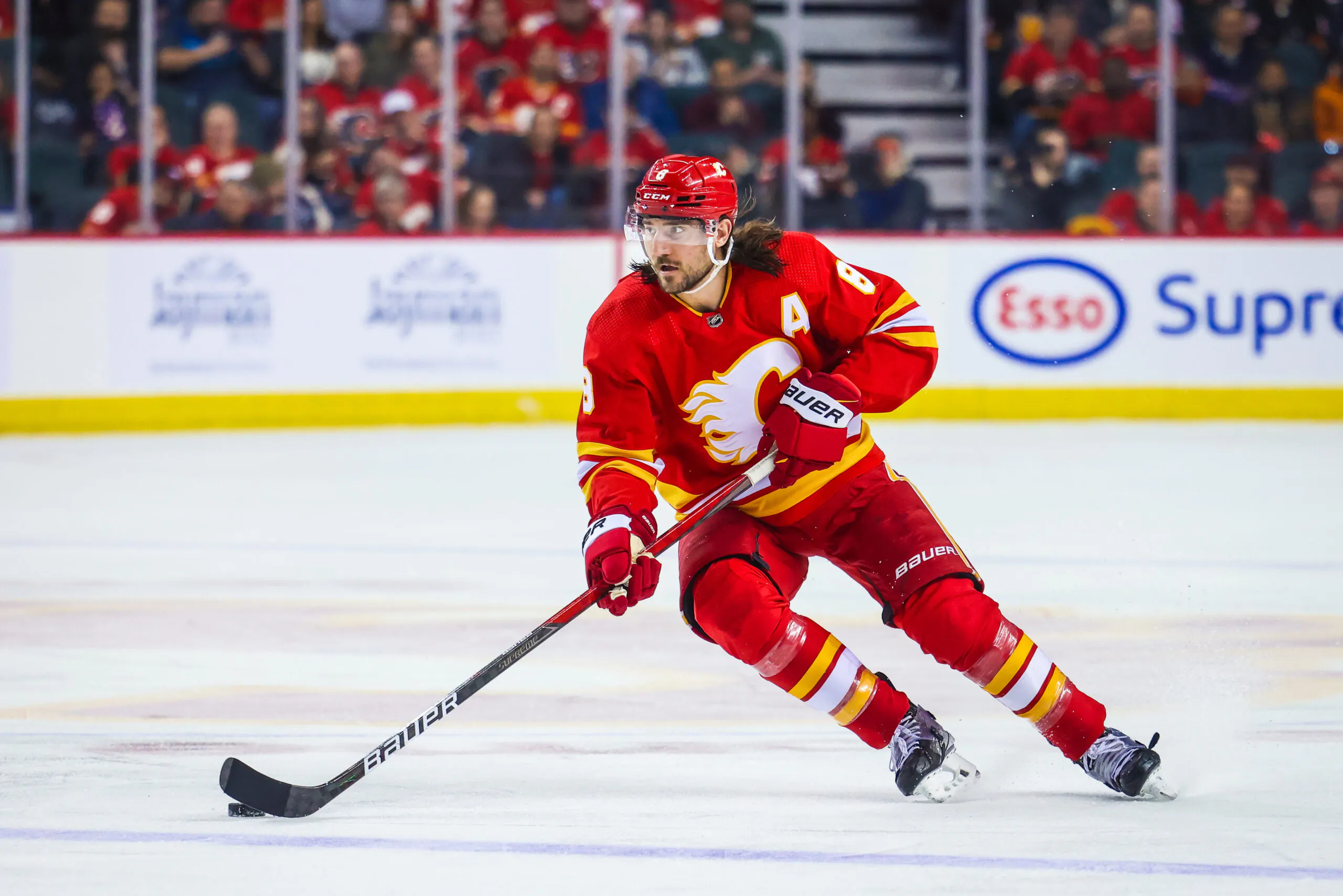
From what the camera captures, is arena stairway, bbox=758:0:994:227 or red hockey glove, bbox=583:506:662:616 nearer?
red hockey glove, bbox=583:506:662:616

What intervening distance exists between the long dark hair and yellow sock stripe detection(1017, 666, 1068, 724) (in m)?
0.82

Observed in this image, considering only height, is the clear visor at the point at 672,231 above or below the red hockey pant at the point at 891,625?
above

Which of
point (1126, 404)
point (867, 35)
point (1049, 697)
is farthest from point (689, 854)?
point (867, 35)

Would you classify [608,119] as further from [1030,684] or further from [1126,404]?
[1030,684]

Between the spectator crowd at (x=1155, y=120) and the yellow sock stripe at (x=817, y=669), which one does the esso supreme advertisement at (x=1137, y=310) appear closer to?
the spectator crowd at (x=1155, y=120)

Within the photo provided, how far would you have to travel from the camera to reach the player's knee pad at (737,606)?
3.11 meters

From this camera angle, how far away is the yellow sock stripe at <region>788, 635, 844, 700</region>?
313 centimetres

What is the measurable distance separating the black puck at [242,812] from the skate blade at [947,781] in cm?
105

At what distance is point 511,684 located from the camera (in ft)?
13.5

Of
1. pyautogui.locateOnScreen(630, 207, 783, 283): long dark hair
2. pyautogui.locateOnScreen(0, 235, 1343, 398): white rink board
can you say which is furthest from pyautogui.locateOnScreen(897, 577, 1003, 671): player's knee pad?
pyautogui.locateOnScreen(0, 235, 1343, 398): white rink board

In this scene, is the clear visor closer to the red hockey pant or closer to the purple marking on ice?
the red hockey pant

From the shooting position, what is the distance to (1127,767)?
309 centimetres

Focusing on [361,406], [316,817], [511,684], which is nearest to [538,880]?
[316,817]

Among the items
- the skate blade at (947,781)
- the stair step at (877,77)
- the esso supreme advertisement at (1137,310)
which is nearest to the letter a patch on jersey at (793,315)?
the skate blade at (947,781)
